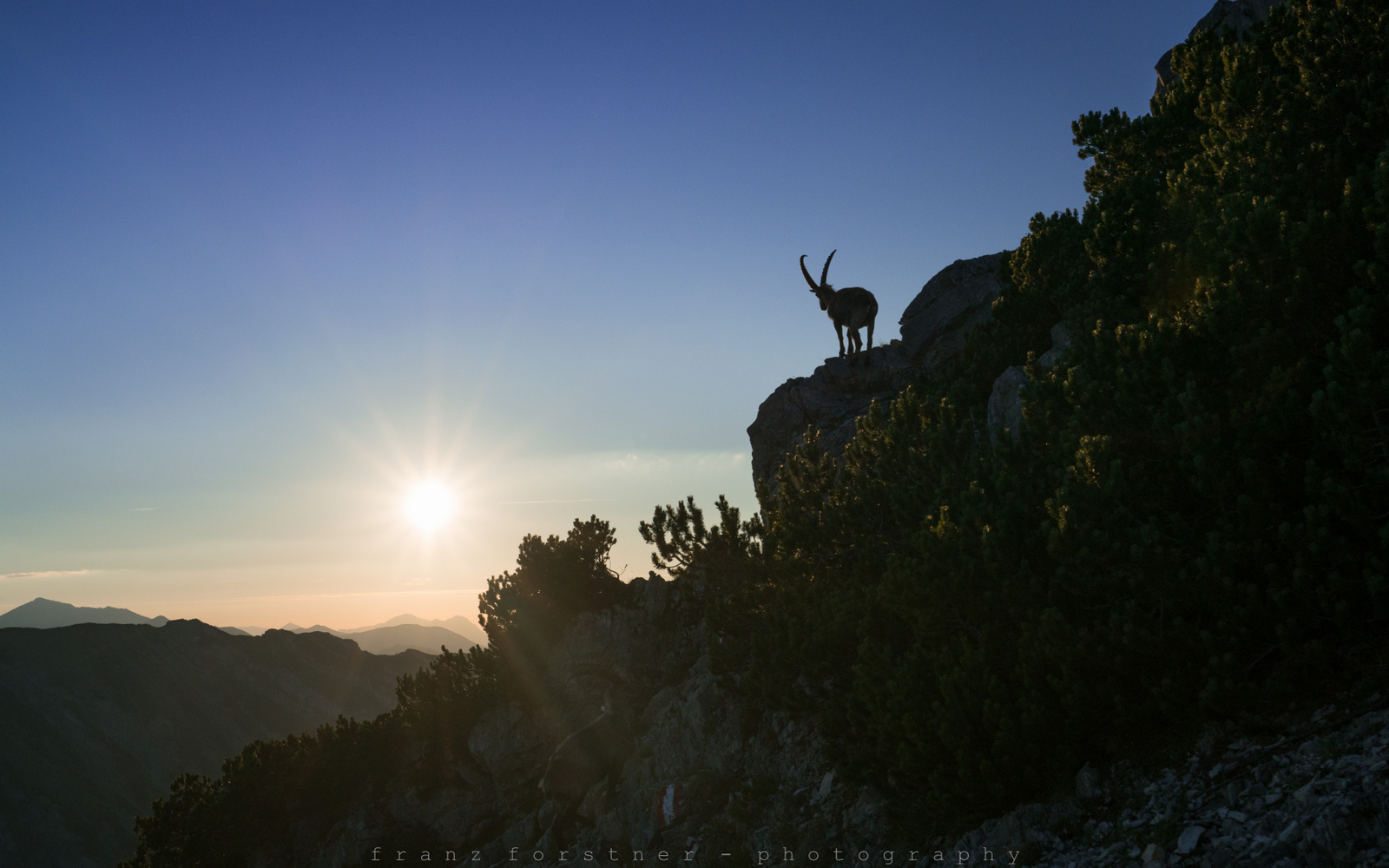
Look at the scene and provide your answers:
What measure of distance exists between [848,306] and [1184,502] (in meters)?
19.6

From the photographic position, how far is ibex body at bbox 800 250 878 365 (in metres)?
28.2

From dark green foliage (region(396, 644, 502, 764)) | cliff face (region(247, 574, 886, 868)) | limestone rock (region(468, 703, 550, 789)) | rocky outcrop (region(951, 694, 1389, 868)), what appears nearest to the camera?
rocky outcrop (region(951, 694, 1389, 868))

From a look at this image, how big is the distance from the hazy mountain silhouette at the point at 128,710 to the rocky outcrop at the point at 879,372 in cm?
6337

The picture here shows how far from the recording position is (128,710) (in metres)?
82.6

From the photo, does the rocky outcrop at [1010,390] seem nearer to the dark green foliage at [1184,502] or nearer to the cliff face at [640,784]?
the dark green foliage at [1184,502]

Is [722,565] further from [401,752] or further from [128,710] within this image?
[128,710]

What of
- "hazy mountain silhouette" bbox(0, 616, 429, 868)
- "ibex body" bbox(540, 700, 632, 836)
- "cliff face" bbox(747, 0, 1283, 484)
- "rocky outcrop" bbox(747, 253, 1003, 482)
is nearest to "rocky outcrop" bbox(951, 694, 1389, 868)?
"ibex body" bbox(540, 700, 632, 836)

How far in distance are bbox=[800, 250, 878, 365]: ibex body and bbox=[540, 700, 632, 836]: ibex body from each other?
55.6 feet

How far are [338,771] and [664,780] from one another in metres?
15.1

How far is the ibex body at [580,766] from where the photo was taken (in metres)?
20.8

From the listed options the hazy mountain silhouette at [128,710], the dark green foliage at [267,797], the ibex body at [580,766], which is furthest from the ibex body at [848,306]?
the hazy mountain silhouette at [128,710]

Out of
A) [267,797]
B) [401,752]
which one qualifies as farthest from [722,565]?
[267,797]

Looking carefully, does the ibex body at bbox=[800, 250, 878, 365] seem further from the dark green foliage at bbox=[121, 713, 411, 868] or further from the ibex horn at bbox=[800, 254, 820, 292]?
the dark green foliage at bbox=[121, 713, 411, 868]

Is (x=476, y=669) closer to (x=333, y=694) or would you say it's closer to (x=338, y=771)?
(x=338, y=771)
